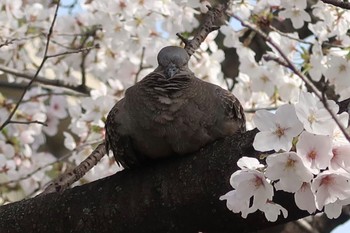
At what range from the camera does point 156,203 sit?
6.78 ft

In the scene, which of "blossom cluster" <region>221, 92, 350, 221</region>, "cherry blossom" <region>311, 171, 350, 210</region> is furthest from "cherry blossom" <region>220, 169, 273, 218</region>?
"cherry blossom" <region>311, 171, 350, 210</region>

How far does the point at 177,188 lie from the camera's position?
2.04 meters

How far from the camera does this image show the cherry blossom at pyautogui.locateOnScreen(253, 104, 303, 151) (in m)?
1.66

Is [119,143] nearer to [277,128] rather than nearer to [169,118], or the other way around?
[169,118]

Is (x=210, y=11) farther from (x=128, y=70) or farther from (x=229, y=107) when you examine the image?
(x=128, y=70)

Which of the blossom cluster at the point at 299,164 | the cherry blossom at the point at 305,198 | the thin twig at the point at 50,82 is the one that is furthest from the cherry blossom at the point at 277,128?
the thin twig at the point at 50,82

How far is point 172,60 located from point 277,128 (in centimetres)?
84

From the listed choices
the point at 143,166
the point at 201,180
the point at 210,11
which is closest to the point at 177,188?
the point at 201,180

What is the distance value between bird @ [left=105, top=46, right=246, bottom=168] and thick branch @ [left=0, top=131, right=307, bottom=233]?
0.06 m

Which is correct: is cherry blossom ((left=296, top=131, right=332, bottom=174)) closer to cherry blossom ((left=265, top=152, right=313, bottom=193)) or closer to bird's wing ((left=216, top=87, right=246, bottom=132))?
cherry blossom ((left=265, top=152, right=313, bottom=193))

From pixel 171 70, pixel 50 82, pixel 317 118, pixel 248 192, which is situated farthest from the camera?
pixel 50 82

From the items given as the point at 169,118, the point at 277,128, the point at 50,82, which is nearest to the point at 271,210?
the point at 277,128

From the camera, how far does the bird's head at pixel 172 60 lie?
2.42 metres

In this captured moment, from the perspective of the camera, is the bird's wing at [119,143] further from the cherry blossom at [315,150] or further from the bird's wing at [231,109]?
the cherry blossom at [315,150]
